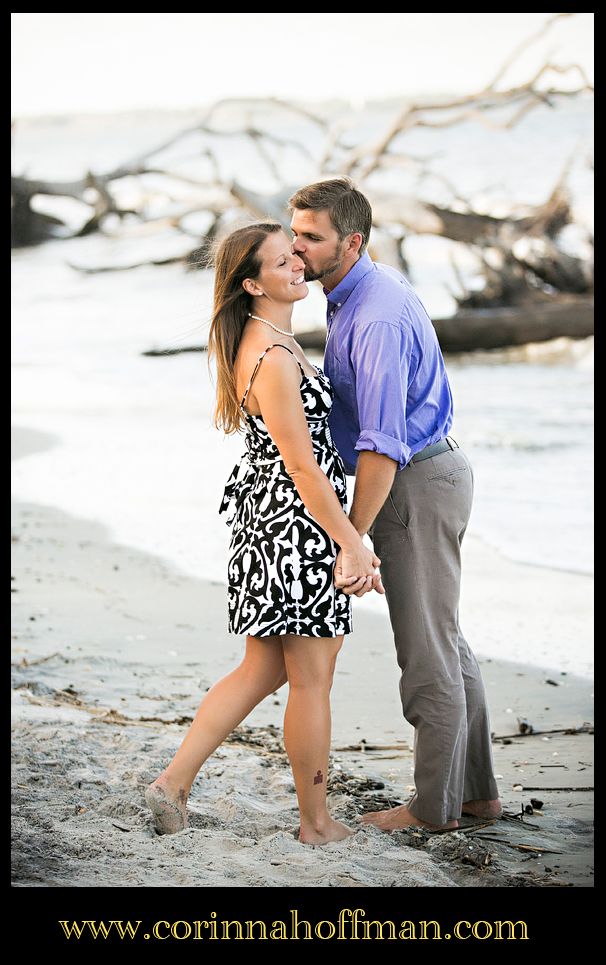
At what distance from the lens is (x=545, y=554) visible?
23.4ft

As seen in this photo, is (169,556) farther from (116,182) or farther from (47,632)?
(116,182)

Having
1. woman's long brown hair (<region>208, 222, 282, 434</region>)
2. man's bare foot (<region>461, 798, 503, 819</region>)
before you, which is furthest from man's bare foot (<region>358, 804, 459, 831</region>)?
woman's long brown hair (<region>208, 222, 282, 434</region>)

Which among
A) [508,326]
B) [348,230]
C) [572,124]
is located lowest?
[348,230]

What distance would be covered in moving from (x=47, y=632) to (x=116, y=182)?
20.5m

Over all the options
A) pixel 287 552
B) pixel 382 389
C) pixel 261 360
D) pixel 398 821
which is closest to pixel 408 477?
pixel 382 389

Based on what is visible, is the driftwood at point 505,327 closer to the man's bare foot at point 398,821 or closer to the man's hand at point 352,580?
the man's bare foot at point 398,821

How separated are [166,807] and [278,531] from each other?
79 cm

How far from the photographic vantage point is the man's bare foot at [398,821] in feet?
10.6

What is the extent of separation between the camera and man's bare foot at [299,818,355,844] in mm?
3107

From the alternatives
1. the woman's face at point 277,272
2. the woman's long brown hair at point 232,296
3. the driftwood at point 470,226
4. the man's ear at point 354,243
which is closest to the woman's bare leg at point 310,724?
the woman's long brown hair at point 232,296

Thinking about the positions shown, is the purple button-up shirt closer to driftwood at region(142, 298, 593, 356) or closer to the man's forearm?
the man's forearm
